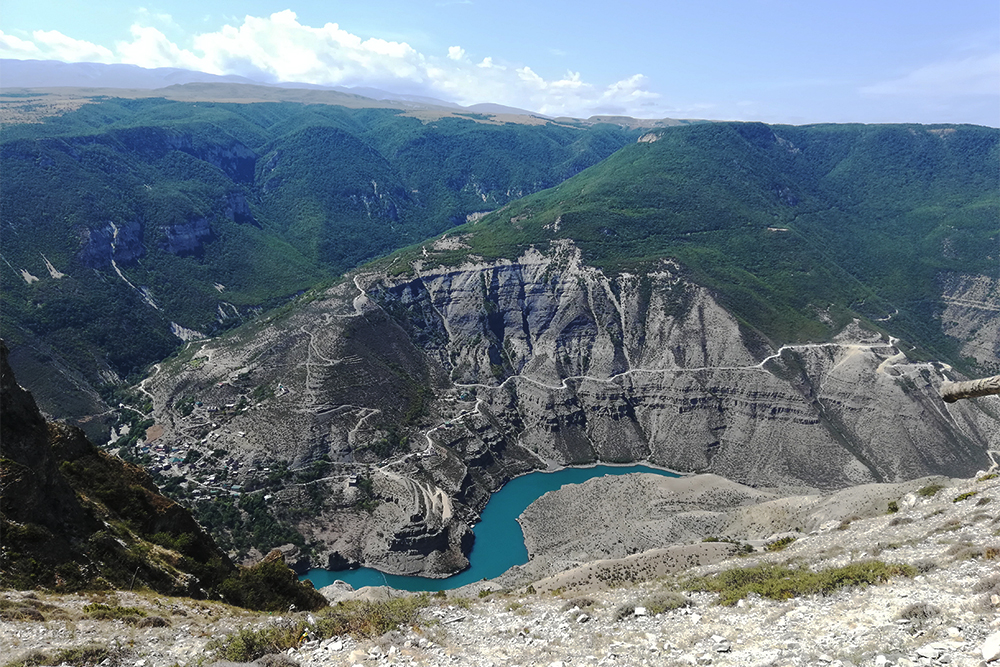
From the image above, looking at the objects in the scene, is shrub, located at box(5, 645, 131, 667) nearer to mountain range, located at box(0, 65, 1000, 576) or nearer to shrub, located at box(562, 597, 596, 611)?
shrub, located at box(562, 597, 596, 611)

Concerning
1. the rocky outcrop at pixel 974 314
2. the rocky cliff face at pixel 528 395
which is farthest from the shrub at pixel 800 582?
the rocky outcrop at pixel 974 314

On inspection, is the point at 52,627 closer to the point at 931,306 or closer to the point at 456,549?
the point at 456,549

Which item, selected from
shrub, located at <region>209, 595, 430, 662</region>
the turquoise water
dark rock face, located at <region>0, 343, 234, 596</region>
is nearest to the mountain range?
the turquoise water

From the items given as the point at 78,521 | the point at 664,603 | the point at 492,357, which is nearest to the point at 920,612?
the point at 664,603

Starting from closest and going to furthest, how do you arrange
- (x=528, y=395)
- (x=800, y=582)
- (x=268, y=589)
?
1. (x=800, y=582)
2. (x=268, y=589)
3. (x=528, y=395)

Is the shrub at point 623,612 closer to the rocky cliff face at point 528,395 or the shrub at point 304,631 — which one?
the shrub at point 304,631

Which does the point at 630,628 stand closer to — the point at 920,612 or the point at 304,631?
the point at 920,612
